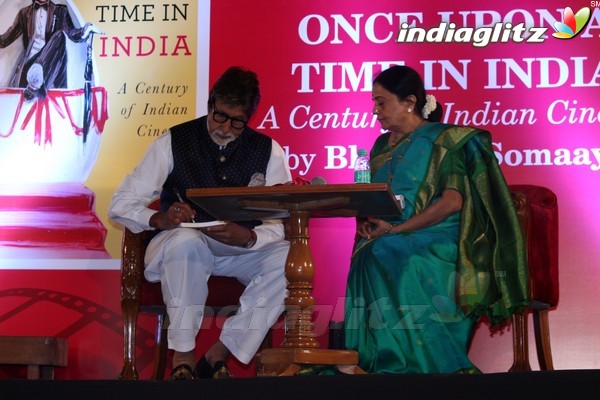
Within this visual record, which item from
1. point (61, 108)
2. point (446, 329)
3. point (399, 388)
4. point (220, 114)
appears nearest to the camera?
point (399, 388)

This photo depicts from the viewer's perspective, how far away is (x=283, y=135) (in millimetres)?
5703

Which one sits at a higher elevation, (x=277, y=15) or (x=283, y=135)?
(x=277, y=15)

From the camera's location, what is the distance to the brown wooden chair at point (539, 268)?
4820 mm

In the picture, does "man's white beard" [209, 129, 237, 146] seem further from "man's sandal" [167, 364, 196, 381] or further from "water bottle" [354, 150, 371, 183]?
"man's sandal" [167, 364, 196, 381]

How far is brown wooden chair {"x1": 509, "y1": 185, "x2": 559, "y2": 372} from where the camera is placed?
190 inches

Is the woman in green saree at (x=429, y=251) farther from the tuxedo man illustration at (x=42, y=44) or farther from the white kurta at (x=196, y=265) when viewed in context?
the tuxedo man illustration at (x=42, y=44)

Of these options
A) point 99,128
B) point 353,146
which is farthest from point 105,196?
point 353,146

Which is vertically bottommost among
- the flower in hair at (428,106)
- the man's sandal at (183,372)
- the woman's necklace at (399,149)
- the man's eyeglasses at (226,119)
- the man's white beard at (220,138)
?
the man's sandal at (183,372)

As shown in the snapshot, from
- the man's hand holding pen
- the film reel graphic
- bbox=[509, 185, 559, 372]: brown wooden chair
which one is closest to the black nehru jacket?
the man's hand holding pen

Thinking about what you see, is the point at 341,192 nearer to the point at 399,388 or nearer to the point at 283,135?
the point at 399,388

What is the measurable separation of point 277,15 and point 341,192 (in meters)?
2.14

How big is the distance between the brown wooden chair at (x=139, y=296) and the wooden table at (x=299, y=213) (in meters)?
0.62

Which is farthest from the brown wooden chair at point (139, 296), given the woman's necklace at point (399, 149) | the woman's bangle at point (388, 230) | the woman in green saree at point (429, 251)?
the woman's necklace at point (399, 149)

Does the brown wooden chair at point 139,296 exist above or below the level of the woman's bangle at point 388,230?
below
